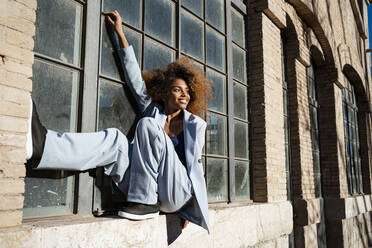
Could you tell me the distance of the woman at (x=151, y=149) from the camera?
7.64 ft

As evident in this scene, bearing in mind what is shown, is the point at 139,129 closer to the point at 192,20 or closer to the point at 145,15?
the point at 145,15

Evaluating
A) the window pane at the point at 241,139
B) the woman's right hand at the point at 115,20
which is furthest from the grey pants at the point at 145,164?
the window pane at the point at 241,139

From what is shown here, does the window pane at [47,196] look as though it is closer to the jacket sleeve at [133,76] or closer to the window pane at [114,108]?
the window pane at [114,108]

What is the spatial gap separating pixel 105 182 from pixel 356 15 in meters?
11.1

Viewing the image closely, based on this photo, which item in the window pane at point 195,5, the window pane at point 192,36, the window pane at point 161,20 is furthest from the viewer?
the window pane at point 195,5

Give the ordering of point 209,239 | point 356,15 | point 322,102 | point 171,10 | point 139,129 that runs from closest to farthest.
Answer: point 139,129
point 209,239
point 171,10
point 322,102
point 356,15

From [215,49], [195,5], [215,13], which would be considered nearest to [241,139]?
[215,49]

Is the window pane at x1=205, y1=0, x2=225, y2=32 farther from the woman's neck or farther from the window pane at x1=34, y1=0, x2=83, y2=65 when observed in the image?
the window pane at x1=34, y1=0, x2=83, y2=65

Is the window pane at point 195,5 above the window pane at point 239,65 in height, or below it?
above

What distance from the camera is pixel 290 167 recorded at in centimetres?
628

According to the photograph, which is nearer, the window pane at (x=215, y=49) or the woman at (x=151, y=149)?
the woman at (x=151, y=149)

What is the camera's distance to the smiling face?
10.3 ft

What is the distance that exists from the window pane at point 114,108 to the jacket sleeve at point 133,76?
3.3 inches

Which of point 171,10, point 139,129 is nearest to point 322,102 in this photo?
point 171,10
